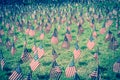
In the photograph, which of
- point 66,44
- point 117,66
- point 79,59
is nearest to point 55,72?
point 79,59

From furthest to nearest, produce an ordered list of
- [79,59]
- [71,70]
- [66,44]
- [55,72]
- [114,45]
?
[66,44] → [114,45] → [79,59] → [55,72] → [71,70]

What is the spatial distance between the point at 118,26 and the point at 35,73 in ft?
24.8

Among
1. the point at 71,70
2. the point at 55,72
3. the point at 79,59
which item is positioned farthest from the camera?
the point at 79,59

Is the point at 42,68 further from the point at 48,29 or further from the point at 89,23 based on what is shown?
the point at 89,23

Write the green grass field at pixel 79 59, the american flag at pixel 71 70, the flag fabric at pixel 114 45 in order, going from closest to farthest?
1. the american flag at pixel 71 70
2. the green grass field at pixel 79 59
3. the flag fabric at pixel 114 45

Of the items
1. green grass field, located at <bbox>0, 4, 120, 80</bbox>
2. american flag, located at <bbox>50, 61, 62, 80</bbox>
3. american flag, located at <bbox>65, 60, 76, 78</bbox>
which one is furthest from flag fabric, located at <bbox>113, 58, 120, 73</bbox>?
american flag, located at <bbox>50, 61, 62, 80</bbox>

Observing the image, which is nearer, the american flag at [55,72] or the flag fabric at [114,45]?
the american flag at [55,72]

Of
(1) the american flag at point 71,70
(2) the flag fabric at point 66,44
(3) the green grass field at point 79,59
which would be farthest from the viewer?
(2) the flag fabric at point 66,44

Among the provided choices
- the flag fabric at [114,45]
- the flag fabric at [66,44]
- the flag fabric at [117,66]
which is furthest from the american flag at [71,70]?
the flag fabric at [66,44]

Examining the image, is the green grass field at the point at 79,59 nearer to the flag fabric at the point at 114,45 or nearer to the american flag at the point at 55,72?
the flag fabric at the point at 114,45

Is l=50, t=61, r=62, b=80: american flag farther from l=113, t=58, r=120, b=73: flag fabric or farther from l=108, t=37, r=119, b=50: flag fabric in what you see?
l=108, t=37, r=119, b=50: flag fabric

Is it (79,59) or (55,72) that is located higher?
(79,59)

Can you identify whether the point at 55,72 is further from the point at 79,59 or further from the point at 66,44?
the point at 66,44

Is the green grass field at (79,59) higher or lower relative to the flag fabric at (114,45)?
lower
